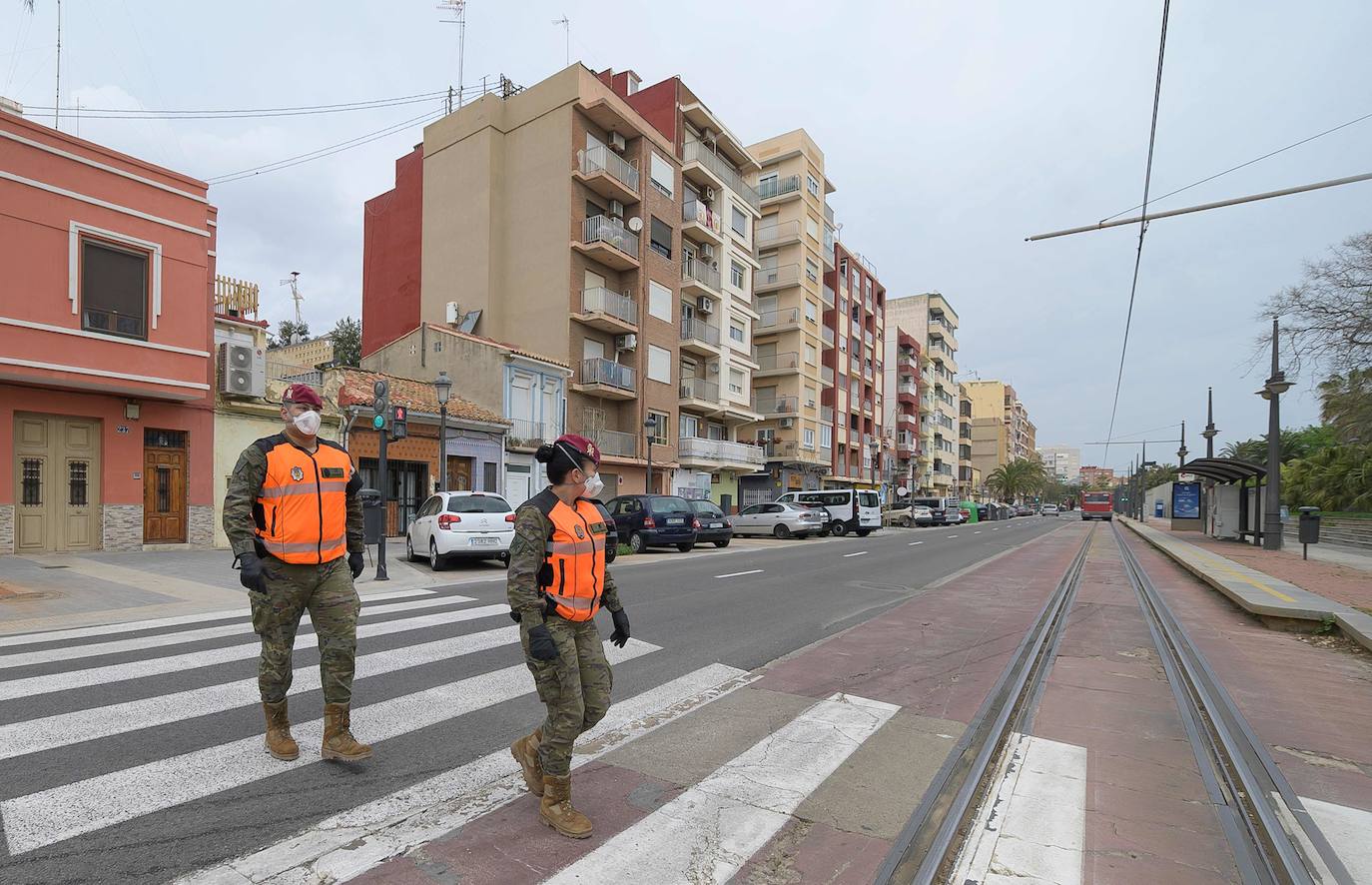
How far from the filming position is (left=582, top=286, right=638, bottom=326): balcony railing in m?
28.9

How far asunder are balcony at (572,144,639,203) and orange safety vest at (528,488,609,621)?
27107 mm

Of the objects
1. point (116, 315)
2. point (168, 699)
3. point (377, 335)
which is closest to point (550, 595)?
point (168, 699)

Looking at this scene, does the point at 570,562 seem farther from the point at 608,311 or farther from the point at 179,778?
the point at 608,311

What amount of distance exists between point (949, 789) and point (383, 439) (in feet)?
38.8

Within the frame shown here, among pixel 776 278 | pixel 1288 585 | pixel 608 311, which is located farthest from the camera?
pixel 776 278

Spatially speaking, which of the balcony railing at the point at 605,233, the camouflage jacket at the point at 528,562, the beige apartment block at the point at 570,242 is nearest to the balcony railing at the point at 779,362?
the beige apartment block at the point at 570,242

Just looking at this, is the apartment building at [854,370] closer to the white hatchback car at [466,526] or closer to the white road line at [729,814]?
the white hatchback car at [466,526]

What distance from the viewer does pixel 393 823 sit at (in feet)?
10.5

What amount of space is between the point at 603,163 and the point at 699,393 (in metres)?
11.5

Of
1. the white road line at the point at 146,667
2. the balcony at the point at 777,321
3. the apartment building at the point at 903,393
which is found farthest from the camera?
the apartment building at the point at 903,393

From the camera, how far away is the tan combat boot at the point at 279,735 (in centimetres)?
386

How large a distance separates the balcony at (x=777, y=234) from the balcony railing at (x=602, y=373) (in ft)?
66.1

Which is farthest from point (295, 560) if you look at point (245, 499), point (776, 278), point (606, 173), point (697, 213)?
point (776, 278)

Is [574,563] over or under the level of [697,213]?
under
